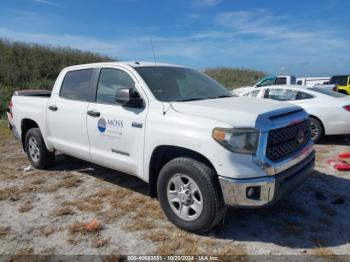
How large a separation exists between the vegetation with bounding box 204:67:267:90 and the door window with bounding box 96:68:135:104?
29252 mm

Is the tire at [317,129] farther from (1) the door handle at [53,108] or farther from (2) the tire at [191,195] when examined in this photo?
(1) the door handle at [53,108]

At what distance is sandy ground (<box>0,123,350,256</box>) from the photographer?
3.20 meters

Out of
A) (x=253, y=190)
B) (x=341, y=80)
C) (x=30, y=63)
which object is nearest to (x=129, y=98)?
(x=253, y=190)

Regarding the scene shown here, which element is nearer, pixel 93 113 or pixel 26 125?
pixel 93 113

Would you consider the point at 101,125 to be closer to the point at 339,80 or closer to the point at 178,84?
the point at 178,84

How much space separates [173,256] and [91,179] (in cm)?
274

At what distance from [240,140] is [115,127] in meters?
1.73

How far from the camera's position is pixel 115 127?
4.02 m

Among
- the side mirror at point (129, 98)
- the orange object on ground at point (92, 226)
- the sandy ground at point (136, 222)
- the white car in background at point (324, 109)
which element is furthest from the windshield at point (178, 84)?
the white car in background at point (324, 109)

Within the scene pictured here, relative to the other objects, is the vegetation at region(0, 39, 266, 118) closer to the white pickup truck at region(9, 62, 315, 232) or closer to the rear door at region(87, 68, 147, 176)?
the white pickup truck at region(9, 62, 315, 232)

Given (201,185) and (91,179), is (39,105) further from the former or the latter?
(201,185)

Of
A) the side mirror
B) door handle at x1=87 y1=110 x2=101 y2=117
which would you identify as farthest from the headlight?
door handle at x1=87 y1=110 x2=101 y2=117

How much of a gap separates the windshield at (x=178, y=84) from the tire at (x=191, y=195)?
96 cm

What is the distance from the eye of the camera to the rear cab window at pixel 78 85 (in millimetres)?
4641
